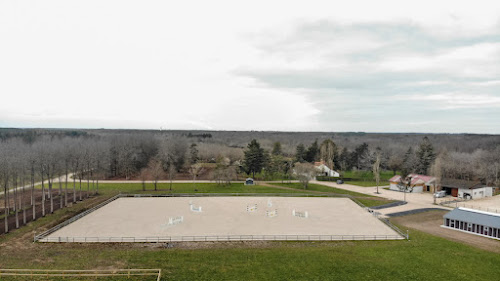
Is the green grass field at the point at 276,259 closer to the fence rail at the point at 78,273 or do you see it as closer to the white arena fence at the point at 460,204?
the fence rail at the point at 78,273

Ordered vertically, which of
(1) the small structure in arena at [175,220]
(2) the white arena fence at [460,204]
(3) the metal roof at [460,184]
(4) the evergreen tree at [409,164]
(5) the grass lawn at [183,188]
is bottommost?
(2) the white arena fence at [460,204]

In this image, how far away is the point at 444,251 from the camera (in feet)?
96.3

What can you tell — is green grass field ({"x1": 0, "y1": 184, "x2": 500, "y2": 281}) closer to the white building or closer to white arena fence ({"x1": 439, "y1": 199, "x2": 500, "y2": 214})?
white arena fence ({"x1": 439, "y1": 199, "x2": 500, "y2": 214})

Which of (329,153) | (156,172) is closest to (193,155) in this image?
(156,172)

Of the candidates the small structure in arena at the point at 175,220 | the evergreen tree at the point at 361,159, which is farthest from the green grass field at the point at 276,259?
the evergreen tree at the point at 361,159

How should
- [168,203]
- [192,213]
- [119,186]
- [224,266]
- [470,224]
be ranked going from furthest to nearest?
[119,186]
[168,203]
[192,213]
[470,224]
[224,266]

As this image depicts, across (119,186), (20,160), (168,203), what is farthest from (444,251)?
(119,186)

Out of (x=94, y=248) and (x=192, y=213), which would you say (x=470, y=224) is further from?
(x=94, y=248)

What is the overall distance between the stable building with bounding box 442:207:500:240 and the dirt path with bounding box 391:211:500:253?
3.42 ft

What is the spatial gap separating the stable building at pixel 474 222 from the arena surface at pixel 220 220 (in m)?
8.38

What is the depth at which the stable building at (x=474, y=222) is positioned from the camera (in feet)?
112

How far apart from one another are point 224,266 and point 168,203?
25.3 m

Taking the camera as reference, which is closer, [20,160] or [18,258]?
[18,258]

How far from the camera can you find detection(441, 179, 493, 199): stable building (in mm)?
55219
